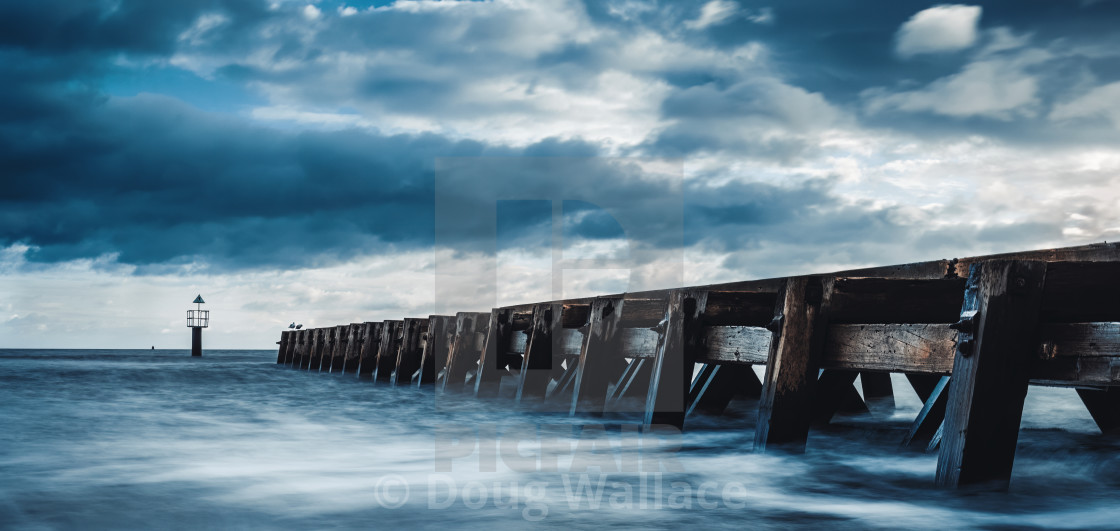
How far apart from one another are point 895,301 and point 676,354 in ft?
5.65

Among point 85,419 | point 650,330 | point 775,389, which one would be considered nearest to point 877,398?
point 650,330

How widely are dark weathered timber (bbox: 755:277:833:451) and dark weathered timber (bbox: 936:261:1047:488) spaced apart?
99 centimetres

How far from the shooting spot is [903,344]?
4.01m

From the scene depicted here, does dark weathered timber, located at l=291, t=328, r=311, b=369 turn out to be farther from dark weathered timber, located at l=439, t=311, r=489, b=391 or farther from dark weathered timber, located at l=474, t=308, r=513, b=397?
dark weathered timber, located at l=474, t=308, r=513, b=397

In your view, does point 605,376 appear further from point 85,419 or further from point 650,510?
point 85,419

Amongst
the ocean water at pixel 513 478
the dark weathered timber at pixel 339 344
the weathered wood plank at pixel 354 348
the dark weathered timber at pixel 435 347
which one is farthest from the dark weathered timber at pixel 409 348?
the dark weathered timber at pixel 339 344

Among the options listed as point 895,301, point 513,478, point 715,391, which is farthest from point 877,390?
point 513,478

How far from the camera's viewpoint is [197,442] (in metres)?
5.87

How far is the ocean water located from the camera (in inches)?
124

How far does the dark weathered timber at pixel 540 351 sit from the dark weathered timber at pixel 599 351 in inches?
41.3

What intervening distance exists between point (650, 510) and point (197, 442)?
3.90 m

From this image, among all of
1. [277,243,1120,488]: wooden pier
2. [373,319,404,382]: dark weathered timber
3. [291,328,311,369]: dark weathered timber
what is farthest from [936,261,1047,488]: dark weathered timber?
[291,328,311,369]: dark weathered timber

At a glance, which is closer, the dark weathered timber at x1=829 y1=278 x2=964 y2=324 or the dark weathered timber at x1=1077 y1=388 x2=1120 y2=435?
the dark weathered timber at x1=829 y1=278 x2=964 y2=324

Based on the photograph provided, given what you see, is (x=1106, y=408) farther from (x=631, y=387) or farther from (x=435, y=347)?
(x=435, y=347)
